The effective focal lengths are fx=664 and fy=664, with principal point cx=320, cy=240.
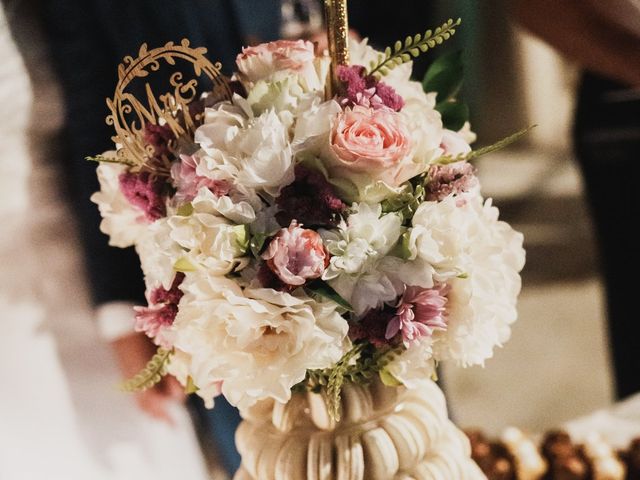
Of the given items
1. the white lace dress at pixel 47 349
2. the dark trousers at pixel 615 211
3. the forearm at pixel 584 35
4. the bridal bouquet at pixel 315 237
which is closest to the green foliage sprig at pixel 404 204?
the bridal bouquet at pixel 315 237

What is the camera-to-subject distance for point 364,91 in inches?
25.5

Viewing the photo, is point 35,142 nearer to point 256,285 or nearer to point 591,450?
point 256,285

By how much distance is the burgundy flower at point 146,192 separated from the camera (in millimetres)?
685

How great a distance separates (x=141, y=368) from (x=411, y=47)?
0.87 m

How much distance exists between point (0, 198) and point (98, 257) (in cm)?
19

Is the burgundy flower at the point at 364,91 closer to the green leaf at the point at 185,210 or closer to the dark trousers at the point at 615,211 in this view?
the green leaf at the point at 185,210

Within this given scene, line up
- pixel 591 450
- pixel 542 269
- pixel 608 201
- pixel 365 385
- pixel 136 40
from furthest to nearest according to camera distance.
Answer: pixel 542 269
pixel 608 201
pixel 136 40
pixel 591 450
pixel 365 385

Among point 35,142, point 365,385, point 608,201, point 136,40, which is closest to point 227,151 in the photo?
point 365,385

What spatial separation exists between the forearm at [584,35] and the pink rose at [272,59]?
0.65 metres

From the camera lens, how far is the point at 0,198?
3.76 ft

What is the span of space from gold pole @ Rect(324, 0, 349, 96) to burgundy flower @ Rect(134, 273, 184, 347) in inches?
10.0

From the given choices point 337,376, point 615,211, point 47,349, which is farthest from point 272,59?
point 615,211

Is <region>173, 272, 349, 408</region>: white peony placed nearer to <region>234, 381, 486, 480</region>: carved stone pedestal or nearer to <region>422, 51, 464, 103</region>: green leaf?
<region>234, 381, 486, 480</region>: carved stone pedestal

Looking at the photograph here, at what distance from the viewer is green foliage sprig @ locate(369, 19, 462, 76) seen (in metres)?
0.64
